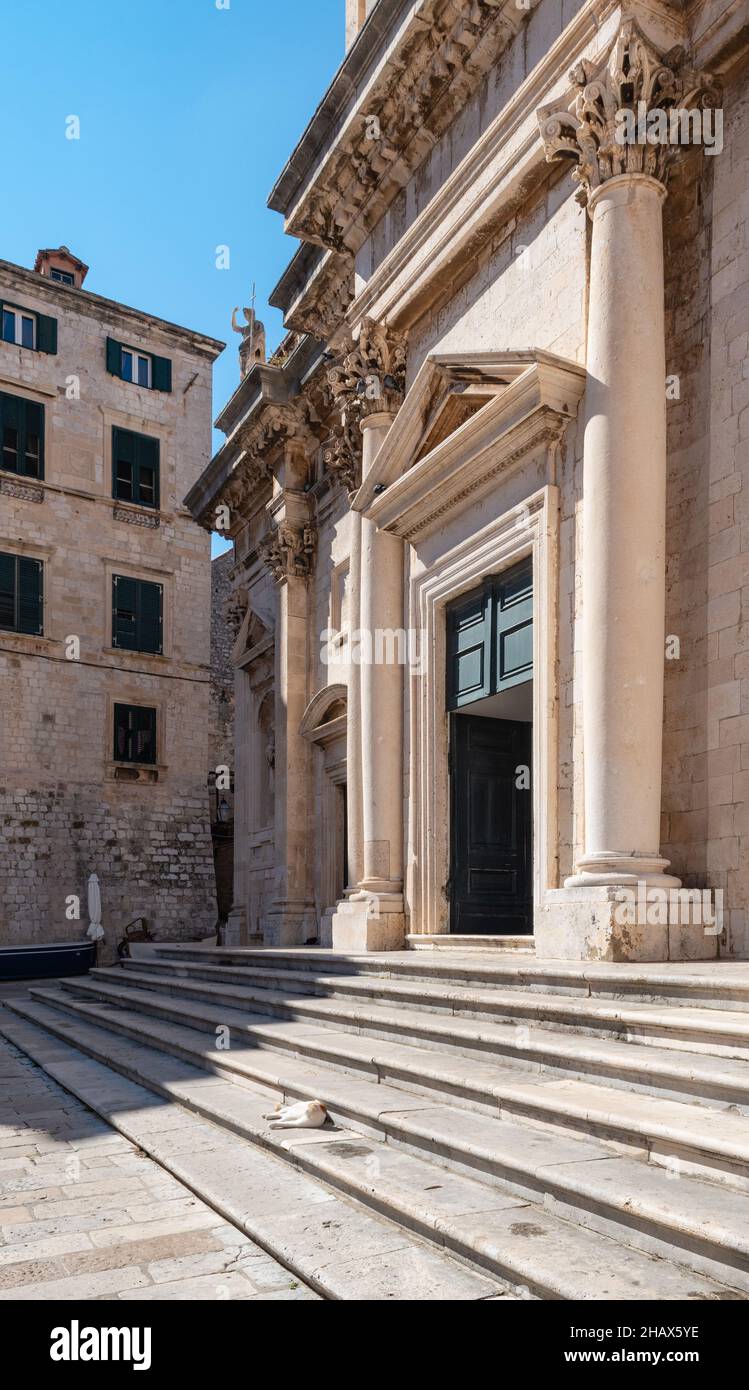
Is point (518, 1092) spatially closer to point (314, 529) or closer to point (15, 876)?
point (314, 529)

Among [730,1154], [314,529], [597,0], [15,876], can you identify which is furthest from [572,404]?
[15,876]

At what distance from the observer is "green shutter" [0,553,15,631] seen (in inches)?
998

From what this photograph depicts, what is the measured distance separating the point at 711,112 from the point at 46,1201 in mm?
8285

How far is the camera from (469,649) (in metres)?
11.3

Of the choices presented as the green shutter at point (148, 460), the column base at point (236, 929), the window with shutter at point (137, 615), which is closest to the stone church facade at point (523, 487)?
the column base at point (236, 929)

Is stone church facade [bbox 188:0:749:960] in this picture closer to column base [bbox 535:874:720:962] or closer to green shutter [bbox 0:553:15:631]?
column base [bbox 535:874:720:962]

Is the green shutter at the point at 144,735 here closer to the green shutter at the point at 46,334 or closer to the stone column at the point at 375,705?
the green shutter at the point at 46,334

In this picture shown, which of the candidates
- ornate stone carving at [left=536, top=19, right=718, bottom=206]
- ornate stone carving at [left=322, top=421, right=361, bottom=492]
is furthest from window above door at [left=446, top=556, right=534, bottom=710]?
ornate stone carving at [left=536, top=19, right=718, bottom=206]

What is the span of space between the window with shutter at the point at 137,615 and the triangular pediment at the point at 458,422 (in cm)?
1574

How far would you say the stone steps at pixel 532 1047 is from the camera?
431 cm

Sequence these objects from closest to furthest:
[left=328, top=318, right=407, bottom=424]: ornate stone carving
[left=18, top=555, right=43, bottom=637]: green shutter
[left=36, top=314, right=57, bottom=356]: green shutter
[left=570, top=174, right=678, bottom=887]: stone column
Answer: [left=570, top=174, right=678, bottom=887]: stone column, [left=328, top=318, right=407, bottom=424]: ornate stone carving, [left=18, top=555, right=43, bottom=637]: green shutter, [left=36, top=314, right=57, bottom=356]: green shutter

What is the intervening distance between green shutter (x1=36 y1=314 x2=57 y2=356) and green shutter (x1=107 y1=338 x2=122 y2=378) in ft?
4.76
